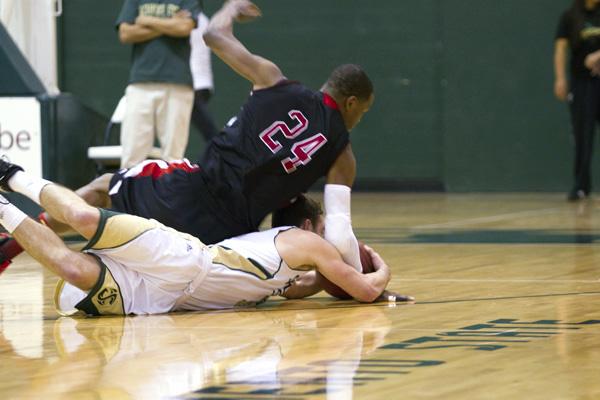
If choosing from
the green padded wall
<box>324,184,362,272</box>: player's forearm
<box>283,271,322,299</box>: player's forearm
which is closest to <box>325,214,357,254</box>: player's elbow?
<box>324,184,362,272</box>: player's forearm

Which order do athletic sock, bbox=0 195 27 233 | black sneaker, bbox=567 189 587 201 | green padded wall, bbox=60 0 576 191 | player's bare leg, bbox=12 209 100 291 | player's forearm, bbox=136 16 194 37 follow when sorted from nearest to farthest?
player's bare leg, bbox=12 209 100 291
athletic sock, bbox=0 195 27 233
player's forearm, bbox=136 16 194 37
black sneaker, bbox=567 189 587 201
green padded wall, bbox=60 0 576 191

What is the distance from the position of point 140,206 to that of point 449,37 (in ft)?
31.1

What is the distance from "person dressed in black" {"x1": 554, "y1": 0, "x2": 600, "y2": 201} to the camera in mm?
12602

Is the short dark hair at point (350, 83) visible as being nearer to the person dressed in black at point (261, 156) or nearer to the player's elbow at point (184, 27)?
the person dressed in black at point (261, 156)

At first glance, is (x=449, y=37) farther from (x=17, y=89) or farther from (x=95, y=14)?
(x=17, y=89)

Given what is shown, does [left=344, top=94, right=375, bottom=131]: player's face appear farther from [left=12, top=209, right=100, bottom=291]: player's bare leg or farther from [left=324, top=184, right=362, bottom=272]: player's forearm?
[left=12, top=209, right=100, bottom=291]: player's bare leg

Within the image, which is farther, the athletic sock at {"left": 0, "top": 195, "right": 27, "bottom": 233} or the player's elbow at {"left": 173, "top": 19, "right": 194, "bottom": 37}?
the player's elbow at {"left": 173, "top": 19, "right": 194, "bottom": 37}

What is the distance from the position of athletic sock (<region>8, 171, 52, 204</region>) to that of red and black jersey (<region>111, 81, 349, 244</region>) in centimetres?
54

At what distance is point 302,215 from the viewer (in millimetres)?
5699

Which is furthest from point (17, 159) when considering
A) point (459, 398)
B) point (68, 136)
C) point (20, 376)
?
point (459, 398)

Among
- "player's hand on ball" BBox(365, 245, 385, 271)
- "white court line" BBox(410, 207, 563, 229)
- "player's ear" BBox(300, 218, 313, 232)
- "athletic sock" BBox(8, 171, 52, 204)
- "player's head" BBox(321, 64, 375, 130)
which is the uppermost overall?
"player's head" BBox(321, 64, 375, 130)

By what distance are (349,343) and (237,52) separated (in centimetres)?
167

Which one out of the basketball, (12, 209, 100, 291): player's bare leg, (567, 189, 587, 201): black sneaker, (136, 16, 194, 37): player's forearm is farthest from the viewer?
(567, 189, 587, 201): black sneaker

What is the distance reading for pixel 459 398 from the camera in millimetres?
3322
